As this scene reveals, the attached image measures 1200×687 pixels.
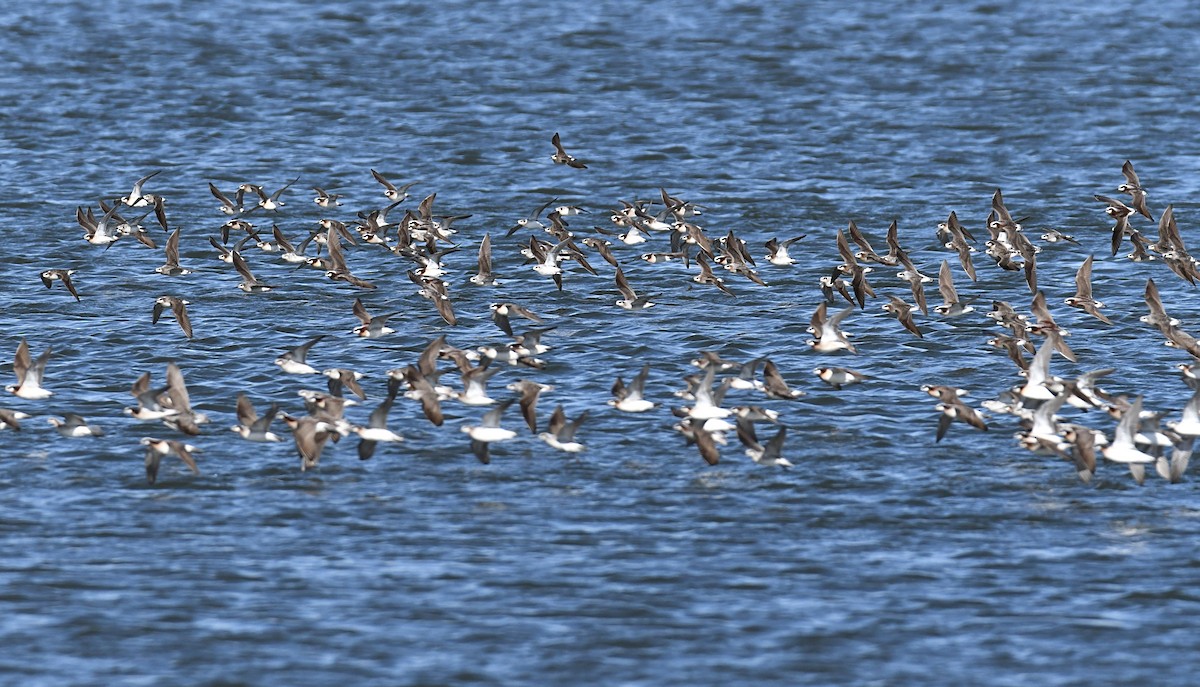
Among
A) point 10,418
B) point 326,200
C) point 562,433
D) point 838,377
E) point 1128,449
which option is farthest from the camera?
point 326,200

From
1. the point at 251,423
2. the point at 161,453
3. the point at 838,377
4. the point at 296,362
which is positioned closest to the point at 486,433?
the point at 251,423

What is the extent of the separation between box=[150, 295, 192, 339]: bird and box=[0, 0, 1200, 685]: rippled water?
48 cm

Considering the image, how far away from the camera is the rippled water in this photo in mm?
23406

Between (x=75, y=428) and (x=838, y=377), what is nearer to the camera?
(x=75, y=428)

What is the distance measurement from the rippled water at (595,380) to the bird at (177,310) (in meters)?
0.48

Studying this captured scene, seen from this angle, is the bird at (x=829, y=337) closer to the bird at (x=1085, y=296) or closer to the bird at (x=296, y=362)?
the bird at (x=1085, y=296)

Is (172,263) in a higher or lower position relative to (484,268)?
lower

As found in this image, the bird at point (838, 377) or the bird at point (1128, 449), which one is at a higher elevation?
the bird at point (1128, 449)

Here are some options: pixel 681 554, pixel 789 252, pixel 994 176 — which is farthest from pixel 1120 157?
pixel 681 554

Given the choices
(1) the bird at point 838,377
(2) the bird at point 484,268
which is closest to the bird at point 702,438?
(1) the bird at point 838,377

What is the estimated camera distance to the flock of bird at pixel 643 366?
94.2ft

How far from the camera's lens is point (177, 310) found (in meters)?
35.6

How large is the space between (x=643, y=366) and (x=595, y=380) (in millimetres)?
1046

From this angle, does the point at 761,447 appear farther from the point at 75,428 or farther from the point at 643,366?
the point at 75,428
